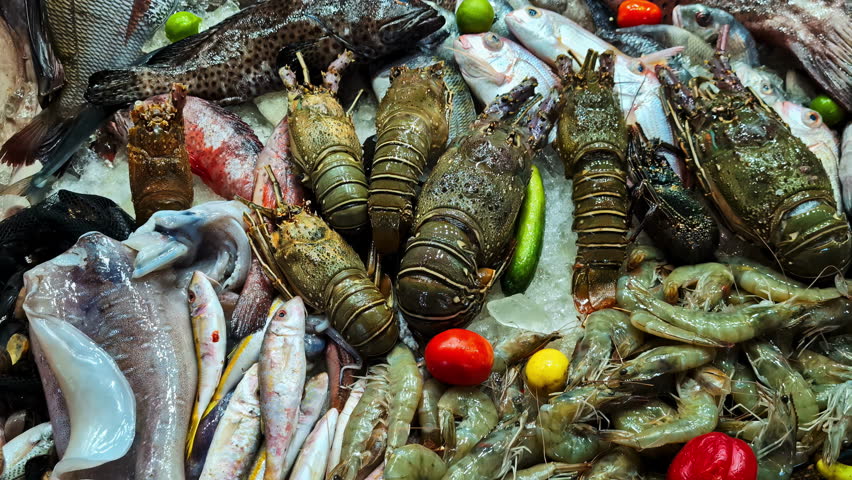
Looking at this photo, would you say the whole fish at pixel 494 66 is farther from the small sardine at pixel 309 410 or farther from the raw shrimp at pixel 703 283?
the small sardine at pixel 309 410

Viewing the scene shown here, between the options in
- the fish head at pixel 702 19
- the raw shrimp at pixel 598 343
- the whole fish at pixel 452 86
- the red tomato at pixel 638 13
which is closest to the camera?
the raw shrimp at pixel 598 343

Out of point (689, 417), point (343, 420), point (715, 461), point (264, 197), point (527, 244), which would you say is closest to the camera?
point (715, 461)

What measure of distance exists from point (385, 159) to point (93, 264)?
1346 mm

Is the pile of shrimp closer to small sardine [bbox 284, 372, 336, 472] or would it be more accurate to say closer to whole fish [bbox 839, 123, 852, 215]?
small sardine [bbox 284, 372, 336, 472]

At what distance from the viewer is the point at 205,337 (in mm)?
2445

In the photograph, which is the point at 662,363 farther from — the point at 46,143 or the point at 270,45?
the point at 46,143

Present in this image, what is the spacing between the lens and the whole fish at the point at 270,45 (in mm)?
3412

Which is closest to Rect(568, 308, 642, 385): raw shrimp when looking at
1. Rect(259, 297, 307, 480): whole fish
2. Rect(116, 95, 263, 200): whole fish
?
Rect(259, 297, 307, 480): whole fish

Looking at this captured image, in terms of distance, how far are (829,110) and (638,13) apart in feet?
4.06

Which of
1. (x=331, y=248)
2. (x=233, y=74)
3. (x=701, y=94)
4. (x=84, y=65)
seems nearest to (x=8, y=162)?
(x=84, y=65)

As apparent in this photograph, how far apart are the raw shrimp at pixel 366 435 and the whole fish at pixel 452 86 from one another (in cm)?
159

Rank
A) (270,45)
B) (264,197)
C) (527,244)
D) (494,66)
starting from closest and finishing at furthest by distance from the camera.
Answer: (527,244)
(264,197)
(494,66)
(270,45)

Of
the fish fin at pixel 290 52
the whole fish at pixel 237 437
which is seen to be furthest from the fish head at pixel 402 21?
the whole fish at pixel 237 437

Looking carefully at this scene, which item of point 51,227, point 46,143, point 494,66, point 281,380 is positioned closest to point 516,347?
point 281,380
